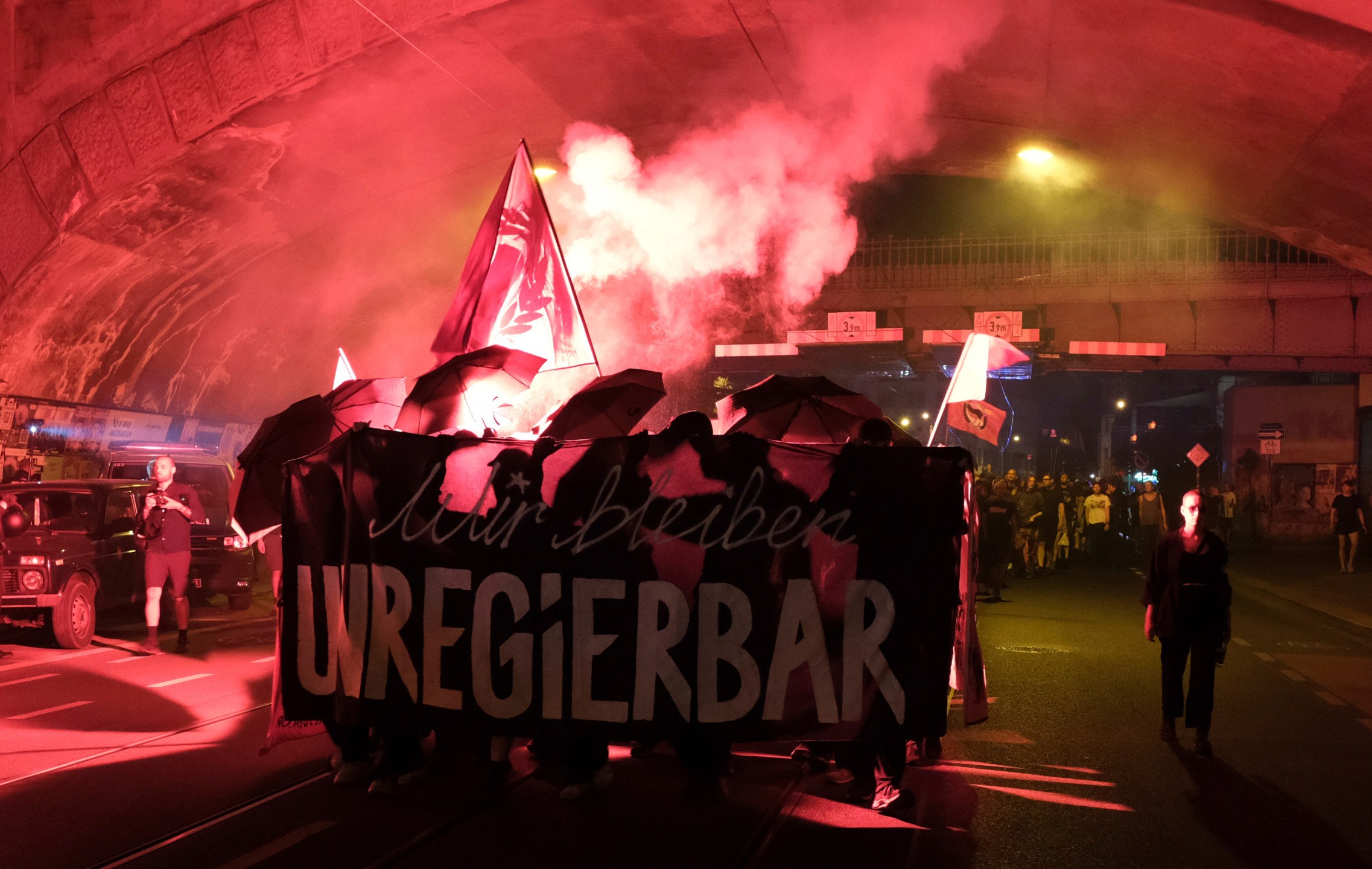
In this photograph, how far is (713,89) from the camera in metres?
14.6

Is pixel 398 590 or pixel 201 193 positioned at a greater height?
pixel 201 193

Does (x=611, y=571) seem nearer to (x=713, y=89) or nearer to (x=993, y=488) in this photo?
(x=713, y=89)

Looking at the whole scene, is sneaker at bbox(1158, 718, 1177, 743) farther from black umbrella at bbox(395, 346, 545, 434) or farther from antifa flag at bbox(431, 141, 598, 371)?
black umbrella at bbox(395, 346, 545, 434)

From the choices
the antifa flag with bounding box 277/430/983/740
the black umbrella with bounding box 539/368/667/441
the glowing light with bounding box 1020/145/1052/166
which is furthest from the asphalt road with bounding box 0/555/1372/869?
the glowing light with bounding box 1020/145/1052/166

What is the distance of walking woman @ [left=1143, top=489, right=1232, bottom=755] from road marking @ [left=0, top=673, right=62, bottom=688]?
889cm

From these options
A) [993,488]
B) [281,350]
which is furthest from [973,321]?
[281,350]

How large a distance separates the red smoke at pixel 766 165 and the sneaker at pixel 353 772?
9.06 m

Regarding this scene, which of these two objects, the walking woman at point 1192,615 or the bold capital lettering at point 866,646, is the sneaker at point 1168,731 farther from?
the bold capital lettering at point 866,646

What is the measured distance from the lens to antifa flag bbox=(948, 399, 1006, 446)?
335 inches

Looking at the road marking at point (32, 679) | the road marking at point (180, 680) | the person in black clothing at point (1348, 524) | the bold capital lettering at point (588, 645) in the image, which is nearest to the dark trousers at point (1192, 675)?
the bold capital lettering at point (588, 645)

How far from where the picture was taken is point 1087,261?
2556cm

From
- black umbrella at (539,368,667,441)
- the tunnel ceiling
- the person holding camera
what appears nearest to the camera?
black umbrella at (539,368,667,441)

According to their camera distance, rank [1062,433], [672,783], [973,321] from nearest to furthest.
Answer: [672,783] < [973,321] < [1062,433]

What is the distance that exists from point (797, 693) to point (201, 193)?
1287 cm
